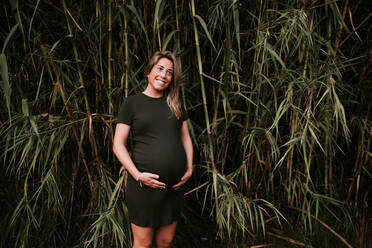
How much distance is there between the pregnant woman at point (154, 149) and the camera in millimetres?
1133

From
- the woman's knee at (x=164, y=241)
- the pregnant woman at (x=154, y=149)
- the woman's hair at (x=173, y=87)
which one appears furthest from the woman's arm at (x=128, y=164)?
the woman's knee at (x=164, y=241)

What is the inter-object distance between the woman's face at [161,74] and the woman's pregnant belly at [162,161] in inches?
9.2

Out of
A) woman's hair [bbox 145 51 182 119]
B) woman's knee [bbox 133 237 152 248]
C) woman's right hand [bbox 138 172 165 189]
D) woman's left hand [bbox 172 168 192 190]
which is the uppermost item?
woman's hair [bbox 145 51 182 119]

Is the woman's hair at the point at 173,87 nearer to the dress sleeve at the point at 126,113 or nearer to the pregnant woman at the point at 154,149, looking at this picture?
the pregnant woman at the point at 154,149

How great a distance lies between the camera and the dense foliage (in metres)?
1.41

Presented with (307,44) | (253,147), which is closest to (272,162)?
(253,147)

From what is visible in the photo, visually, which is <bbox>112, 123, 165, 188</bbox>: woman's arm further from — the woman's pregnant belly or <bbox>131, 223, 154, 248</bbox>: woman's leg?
<bbox>131, 223, 154, 248</bbox>: woman's leg

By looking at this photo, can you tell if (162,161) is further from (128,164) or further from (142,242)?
(142,242)

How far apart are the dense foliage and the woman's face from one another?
0.24 metres

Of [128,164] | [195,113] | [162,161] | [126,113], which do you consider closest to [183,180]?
[162,161]

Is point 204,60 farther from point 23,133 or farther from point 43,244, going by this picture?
point 43,244

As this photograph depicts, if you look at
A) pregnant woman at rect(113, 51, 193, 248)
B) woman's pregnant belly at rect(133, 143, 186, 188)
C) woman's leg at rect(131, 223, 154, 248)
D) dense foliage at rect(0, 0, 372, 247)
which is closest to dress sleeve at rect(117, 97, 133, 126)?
pregnant woman at rect(113, 51, 193, 248)

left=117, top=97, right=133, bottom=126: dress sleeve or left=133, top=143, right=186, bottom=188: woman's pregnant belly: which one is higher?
left=117, top=97, right=133, bottom=126: dress sleeve

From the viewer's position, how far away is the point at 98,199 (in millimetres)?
1486
